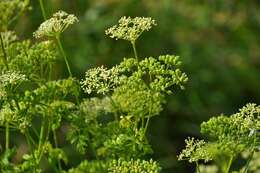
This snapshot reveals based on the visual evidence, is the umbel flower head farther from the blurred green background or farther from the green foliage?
the blurred green background

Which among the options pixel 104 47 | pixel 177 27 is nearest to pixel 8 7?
pixel 104 47

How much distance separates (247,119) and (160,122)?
3.47 meters

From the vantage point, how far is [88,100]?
5.32 feet

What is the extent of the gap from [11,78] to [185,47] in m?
3.47

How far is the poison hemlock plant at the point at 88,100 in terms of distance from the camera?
4.69ft

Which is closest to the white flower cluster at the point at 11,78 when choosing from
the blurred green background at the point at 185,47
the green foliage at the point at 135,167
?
the green foliage at the point at 135,167

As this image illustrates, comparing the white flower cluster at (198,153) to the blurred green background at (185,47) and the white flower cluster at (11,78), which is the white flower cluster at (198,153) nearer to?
the white flower cluster at (11,78)

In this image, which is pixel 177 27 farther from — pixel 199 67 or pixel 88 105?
pixel 88 105

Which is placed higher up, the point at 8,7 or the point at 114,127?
the point at 8,7

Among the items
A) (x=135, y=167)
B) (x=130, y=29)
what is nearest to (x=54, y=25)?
(x=130, y=29)

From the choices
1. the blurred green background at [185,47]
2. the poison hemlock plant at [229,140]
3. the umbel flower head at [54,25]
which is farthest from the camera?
the blurred green background at [185,47]

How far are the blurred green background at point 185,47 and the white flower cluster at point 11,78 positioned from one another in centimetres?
298

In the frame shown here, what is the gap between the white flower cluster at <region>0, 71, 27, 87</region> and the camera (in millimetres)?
1416

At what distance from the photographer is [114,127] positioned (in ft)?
5.19
